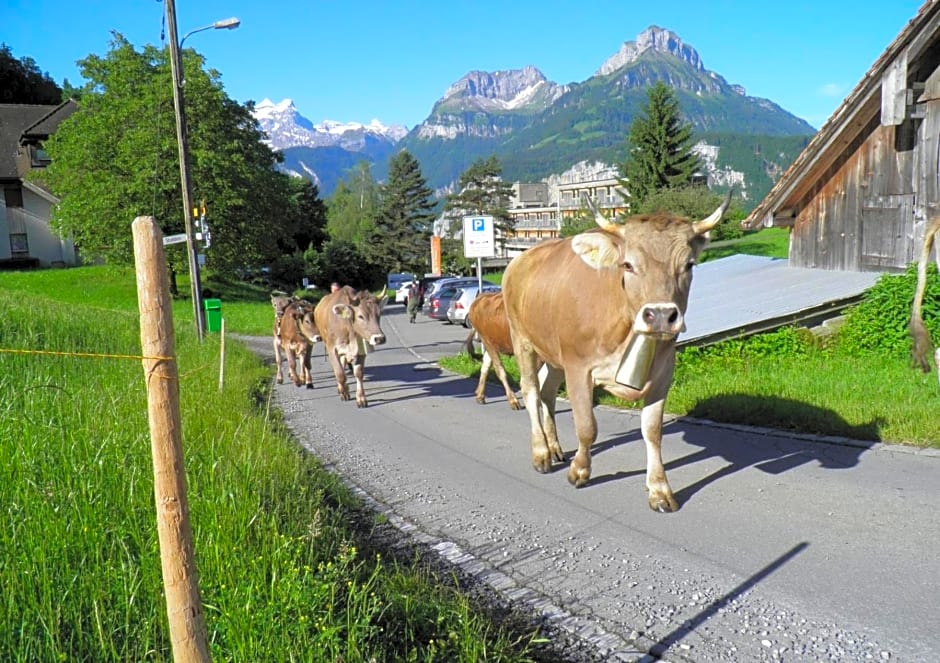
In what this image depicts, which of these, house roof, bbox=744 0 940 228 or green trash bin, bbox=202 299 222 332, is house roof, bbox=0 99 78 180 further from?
house roof, bbox=744 0 940 228

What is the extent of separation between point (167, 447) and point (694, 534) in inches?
164

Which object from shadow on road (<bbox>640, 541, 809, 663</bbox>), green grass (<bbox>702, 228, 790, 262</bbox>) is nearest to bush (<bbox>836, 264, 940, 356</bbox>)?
shadow on road (<bbox>640, 541, 809, 663</bbox>)

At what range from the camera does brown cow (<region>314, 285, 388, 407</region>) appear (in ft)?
40.9

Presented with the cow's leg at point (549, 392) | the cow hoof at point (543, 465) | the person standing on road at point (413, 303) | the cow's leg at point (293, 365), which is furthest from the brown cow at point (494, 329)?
the person standing on road at point (413, 303)

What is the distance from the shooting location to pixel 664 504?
249 inches

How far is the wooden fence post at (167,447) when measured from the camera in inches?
116

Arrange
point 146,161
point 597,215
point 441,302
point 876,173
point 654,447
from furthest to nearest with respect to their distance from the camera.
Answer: point 146,161
point 441,302
point 876,173
point 654,447
point 597,215

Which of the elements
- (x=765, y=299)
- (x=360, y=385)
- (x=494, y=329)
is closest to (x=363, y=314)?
(x=360, y=385)

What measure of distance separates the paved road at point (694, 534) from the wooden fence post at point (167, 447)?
2151 mm

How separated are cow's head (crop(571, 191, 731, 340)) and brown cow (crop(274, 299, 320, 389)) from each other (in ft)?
31.4

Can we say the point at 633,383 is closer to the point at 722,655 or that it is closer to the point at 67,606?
the point at 722,655

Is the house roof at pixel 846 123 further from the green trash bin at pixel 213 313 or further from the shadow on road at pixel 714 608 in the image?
the green trash bin at pixel 213 313

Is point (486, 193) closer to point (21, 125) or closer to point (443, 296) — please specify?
point (21, 125)

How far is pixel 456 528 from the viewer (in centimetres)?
626
